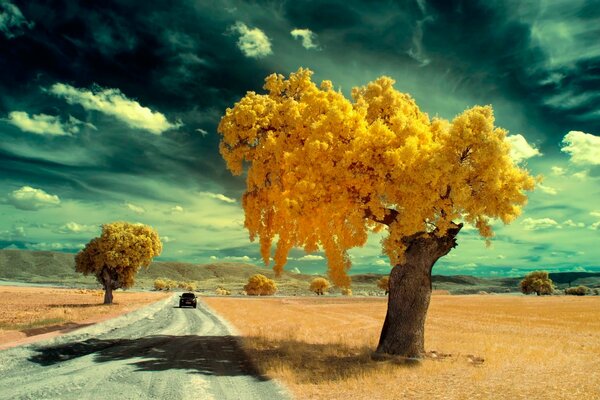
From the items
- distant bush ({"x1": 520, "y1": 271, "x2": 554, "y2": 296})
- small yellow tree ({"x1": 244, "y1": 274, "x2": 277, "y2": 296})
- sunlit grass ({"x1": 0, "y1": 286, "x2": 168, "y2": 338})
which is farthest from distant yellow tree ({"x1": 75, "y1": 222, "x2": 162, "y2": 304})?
Answer: distant bush ({"x1": 520, "y1": 271, "x2": 554, "y2": 296})

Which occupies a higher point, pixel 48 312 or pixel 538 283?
pixel 538 283

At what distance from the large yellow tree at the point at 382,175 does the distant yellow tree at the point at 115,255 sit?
132 ft

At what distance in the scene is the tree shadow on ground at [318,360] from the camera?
1507cm

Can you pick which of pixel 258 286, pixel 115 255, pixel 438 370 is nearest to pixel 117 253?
pixel 115 255

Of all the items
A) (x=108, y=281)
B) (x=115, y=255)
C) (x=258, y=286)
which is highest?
(x=115, y=255)

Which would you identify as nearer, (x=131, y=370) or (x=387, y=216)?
(x=131, y=370)

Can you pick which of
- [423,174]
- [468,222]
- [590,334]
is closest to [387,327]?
[468,222]

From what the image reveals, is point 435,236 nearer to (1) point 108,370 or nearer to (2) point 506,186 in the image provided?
(2) point 506,186

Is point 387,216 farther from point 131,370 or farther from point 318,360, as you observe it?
point 131,370

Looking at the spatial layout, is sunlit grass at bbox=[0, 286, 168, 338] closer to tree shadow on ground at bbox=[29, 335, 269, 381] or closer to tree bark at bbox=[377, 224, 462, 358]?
tree shadow on ground at bbox=[29, 335, 269, 381]

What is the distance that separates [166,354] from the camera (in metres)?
19.2

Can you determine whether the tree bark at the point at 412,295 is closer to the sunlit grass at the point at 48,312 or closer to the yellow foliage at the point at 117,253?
the sunlit grass at the point at 48,312

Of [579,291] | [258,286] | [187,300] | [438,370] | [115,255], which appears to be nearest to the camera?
[438,370]

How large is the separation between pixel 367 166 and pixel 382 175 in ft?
2.84
